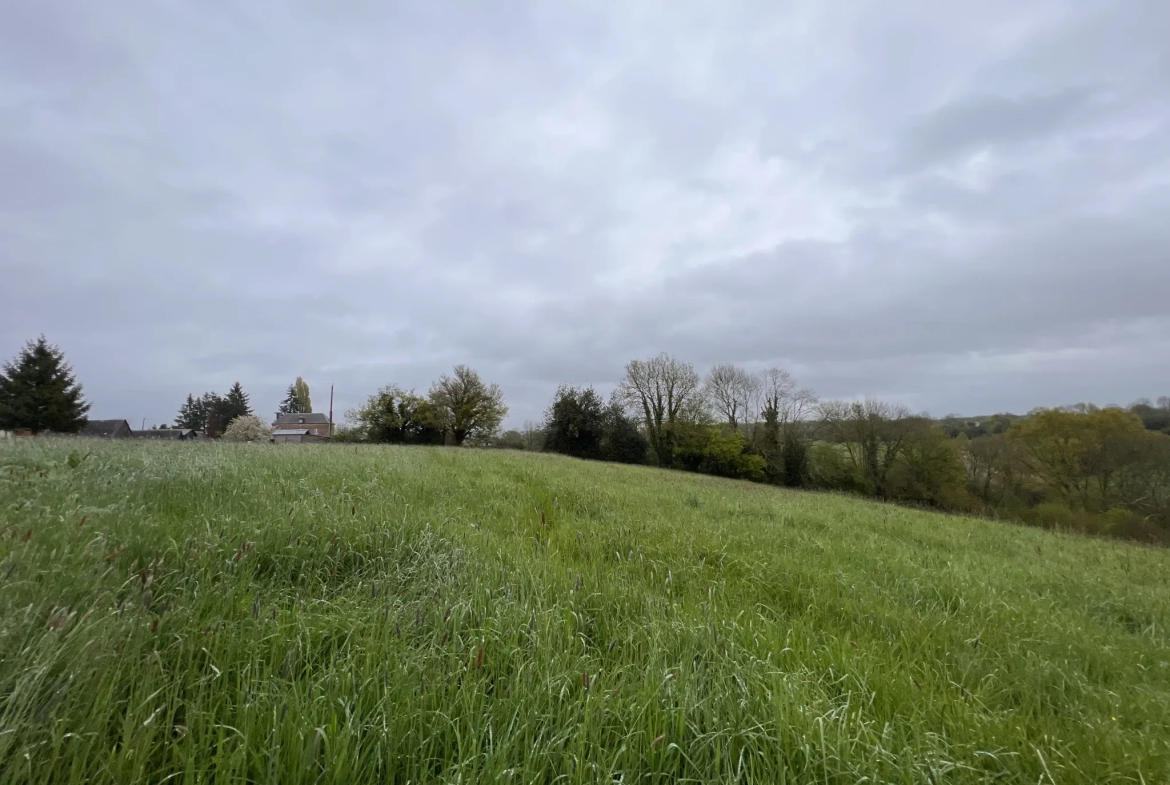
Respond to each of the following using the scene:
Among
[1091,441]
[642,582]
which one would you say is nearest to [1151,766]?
[642,582]

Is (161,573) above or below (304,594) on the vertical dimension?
above

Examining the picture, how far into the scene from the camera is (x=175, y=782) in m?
1.45

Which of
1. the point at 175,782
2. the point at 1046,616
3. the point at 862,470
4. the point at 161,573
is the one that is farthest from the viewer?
the point at 862,470

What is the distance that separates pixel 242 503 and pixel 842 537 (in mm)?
7939

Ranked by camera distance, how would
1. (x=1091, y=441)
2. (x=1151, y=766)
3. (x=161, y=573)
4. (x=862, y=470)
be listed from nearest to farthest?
(x=1151, y=766) < (x=161, y=573) < (x=1091, y=441) < (x=862, y=470)

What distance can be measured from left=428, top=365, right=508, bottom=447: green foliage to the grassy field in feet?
142

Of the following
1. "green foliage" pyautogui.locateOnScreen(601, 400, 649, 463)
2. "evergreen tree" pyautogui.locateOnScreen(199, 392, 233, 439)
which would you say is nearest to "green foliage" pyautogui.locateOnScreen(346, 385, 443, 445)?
"green foliage" pyautogui.locateOnScreen(601, 400, 649, 463)

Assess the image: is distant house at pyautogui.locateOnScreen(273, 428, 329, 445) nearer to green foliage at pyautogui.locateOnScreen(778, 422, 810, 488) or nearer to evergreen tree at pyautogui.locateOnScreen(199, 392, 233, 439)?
evergreen tree at pyautogui.locateOnScreen(199, 392, 233, 439)

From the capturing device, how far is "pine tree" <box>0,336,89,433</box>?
3447 cm

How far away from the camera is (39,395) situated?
35.2 meters

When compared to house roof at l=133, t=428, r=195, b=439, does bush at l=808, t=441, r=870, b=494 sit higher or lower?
lower

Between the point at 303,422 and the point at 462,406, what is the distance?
50963mm

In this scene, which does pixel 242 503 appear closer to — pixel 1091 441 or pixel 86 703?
pixel 86 703

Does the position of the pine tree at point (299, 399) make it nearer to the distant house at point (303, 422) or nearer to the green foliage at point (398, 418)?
the distant house at point (303, 422)
